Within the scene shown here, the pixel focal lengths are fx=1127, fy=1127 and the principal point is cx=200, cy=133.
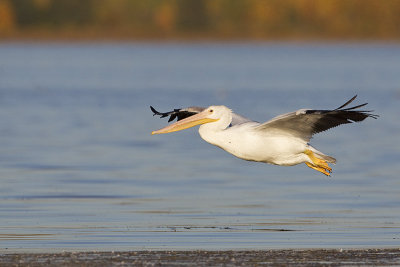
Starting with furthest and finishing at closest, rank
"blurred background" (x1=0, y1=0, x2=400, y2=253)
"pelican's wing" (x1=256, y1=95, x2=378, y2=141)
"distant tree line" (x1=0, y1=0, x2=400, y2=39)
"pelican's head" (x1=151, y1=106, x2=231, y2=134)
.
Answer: "distant tree line" (x1=0, y1=0, x2=400, y2=39) < "pelican's head" (x1=151, y1=106, x2=231, y2=134) < "blurred background" (x1=0, y1=0, x2=400, y2=253) < "pelican's wing" (x1=256, y1=95, x2=378, y2=141)

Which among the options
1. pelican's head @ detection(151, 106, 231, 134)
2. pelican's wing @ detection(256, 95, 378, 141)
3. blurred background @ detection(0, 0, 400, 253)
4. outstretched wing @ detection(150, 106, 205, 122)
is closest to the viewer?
pelican's wing @ detection(256, 95, 378, 141)

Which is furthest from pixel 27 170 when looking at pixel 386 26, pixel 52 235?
pixel 386 26

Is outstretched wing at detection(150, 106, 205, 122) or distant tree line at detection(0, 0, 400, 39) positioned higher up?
distant tree line at detection(0, 0, 400, 39)

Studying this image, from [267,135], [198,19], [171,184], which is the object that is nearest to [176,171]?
[171,184]

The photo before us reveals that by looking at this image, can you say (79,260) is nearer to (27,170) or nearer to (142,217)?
(142,217)

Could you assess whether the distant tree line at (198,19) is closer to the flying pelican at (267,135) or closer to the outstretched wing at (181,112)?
the outstretched wing at (181,112)

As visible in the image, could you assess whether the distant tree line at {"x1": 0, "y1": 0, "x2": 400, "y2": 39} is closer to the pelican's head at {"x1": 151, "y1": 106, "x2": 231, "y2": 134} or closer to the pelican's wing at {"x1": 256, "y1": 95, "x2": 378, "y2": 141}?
the pelican's head at {"x1": 151, "y1": 106, "x2": 231, "y2": 134}

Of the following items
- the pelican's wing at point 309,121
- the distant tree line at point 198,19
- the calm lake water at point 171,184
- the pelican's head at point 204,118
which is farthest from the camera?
the distant tree line at point 198,19

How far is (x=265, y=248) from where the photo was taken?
10797 millimetres

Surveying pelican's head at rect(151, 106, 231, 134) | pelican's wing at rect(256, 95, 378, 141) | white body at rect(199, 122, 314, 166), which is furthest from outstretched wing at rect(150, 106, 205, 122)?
pelican's wing at rect(256, 95, 378, 141)

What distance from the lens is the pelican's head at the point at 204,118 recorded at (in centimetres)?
1205

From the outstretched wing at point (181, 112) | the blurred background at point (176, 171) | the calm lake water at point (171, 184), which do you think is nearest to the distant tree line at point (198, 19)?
the blurred background at point (176, 171)

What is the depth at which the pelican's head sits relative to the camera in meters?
12.0

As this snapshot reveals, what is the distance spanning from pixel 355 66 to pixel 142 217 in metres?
52.6
